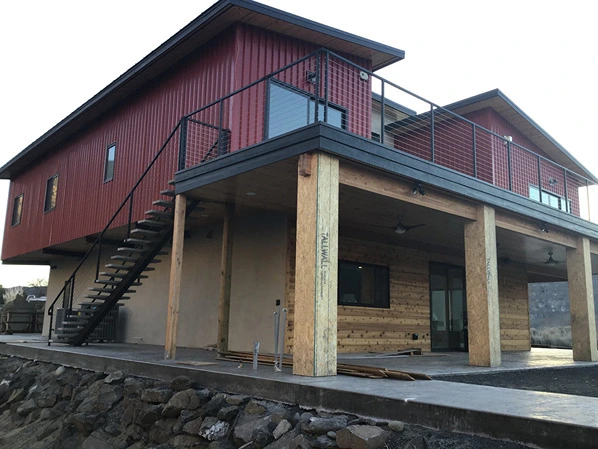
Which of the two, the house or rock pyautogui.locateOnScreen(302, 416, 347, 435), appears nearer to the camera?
rock pyautogui.locateOnScreen(302, 416, 347, 435)

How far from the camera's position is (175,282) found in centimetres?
865

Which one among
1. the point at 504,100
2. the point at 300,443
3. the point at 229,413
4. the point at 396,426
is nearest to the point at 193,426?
the point at 229,413

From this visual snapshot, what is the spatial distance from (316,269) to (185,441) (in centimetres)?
246

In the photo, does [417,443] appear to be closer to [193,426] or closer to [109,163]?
[193,426]

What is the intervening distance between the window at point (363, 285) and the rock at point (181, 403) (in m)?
5.39

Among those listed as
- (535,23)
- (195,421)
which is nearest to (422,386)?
(195,421)

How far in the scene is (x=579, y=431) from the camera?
352cm

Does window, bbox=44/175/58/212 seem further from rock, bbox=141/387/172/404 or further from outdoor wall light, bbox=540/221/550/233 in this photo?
outdoor wall light, bbox=540/221/550/233

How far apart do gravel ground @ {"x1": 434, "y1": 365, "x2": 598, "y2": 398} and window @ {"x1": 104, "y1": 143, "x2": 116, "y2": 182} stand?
419 inches

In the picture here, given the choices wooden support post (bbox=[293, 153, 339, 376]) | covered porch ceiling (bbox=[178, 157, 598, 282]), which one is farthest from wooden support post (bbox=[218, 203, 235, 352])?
wooden support post (bbox=[293, 153, 339, 376])

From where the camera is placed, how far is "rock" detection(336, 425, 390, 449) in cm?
426

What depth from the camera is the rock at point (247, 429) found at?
5283 mm

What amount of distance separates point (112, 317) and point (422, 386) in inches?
435

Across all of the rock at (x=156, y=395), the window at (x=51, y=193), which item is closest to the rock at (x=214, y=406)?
the rock at (x=156, y=395)
